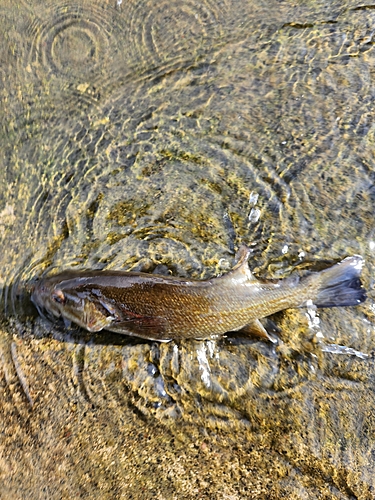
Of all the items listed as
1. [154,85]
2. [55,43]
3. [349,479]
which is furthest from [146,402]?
[55,43]

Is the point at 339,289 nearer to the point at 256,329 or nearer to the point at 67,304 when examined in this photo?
the point at 256,329

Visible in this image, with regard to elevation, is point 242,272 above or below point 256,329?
above

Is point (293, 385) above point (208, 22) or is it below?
below

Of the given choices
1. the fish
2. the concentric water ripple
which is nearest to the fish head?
the fish

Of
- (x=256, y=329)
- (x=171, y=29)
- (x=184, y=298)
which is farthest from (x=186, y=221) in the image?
(x=171, y=29)

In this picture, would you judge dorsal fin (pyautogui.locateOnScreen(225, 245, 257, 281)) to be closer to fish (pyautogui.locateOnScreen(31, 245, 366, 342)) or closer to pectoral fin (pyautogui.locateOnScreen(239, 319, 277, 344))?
fish (pyautogui.locateOnScreen(31, 245, 366, 342))

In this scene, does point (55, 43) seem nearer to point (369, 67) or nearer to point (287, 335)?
point (369, 67)

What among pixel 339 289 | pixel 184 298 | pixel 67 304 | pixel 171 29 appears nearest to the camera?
pixel 184 298
